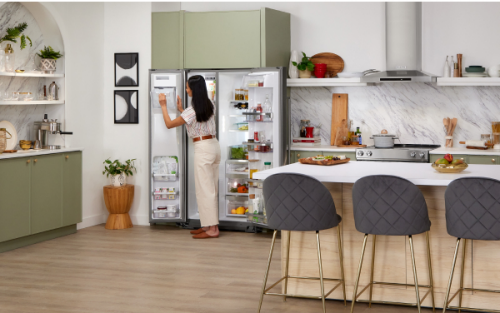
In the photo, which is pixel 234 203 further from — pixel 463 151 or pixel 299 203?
pixel 299 203

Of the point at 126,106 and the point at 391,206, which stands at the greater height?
the point at 126,106

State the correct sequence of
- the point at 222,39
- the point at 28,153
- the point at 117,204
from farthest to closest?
the point at 117,204 → the point at 222,39 → the point at 28,153

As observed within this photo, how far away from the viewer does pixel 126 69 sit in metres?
6.82

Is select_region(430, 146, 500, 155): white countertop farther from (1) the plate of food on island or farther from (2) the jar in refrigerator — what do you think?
(1) the plate of food on island

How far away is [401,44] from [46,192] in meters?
4.03

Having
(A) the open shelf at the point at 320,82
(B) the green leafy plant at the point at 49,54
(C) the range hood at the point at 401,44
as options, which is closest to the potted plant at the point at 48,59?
(B) the green leafy plant at the point at 49,54

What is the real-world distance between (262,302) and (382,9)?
13.5 feet

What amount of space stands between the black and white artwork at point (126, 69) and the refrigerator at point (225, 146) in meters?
0.39

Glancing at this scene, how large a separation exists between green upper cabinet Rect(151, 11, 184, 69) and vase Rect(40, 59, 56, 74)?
1106mm

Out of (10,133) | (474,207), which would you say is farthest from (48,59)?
(474,207)

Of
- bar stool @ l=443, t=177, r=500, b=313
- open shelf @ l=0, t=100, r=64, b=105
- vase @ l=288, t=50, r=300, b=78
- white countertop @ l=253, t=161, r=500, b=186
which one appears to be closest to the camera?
bar stool @ l=443, t=177, r=500, b=313

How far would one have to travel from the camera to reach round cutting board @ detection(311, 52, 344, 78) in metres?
6.79

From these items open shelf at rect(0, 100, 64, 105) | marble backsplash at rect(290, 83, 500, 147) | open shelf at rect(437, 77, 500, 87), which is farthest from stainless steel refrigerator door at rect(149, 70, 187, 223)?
open shelf at rect(437, 77, 500, 87)

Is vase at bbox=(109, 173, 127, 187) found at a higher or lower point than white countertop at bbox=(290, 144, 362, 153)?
lower
